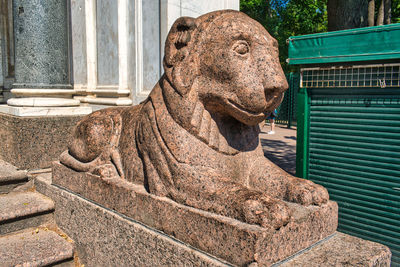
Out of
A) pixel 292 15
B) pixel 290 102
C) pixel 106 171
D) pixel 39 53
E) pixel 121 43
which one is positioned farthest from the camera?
pixel 292 15

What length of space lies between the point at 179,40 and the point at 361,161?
2601 millimetres

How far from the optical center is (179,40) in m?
2.43

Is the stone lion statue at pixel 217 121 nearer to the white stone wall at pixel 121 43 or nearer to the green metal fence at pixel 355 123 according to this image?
the green metal fence at pixel 355 123

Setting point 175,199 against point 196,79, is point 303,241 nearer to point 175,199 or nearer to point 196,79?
point 175,199

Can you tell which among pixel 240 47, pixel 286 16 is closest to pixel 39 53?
pixel 240 47

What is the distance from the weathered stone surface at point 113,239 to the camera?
7.35ft

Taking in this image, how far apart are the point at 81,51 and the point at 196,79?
147 inches

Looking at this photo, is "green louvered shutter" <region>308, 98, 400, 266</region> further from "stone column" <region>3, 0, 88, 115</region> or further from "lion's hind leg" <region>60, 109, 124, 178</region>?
"stone column" <region>3, 0, 88, 115</region>

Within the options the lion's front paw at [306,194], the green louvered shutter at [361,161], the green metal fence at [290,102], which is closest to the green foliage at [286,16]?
the green metal fence at [290,102]

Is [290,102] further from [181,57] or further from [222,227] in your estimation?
[222,227]

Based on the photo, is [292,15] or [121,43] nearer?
[121,43]

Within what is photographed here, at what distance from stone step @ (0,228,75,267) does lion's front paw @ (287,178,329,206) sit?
2.10 m

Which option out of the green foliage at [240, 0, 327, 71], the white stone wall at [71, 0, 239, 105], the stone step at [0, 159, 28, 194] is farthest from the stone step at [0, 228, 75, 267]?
the green foliage at [240, 0, 327, 71]

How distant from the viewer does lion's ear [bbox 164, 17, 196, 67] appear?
2.42m
